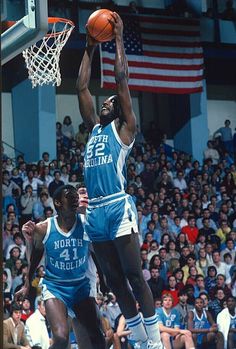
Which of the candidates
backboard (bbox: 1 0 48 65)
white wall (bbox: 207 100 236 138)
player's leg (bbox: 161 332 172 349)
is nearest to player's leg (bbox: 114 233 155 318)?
backboard (bbox: 1 0 48 65)

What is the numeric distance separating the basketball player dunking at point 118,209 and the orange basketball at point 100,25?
6cm

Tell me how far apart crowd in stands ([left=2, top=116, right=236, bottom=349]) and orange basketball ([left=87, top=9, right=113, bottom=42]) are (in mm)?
6073

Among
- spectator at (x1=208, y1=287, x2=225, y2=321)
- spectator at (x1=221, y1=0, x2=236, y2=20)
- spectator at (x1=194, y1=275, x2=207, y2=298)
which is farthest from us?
spectator at (x1=221, y1=0, x2=236, y2=20)

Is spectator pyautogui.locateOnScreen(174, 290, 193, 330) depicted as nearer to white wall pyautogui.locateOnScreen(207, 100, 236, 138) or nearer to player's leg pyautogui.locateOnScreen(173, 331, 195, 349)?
player's leg pyautogui.locateOnScreen(173, 331, 195, 349)

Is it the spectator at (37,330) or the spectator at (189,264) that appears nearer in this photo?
the spectator at (37,330)

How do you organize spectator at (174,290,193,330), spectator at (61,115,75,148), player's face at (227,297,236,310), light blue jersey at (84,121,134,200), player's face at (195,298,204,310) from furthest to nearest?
spectator at (61,115,75,148), player's face at (227,297,236,310), player's face at (195,298,204,310), spectator at (174,290,193,330), light blue jersey at (84,121,134,200)

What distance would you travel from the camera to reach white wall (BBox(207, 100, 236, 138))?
26.8 m

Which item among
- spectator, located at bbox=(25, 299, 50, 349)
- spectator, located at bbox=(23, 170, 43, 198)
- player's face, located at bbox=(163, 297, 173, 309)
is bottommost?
spectator, located at bbox=(25, 299, 50, 349)

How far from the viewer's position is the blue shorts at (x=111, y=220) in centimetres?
755

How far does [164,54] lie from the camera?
74.3 feet

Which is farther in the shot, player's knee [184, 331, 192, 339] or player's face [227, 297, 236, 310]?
player's face [227, 297, 236, 310]

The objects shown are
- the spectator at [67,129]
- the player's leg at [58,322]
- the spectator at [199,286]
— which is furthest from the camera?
the spectator at [67,129]

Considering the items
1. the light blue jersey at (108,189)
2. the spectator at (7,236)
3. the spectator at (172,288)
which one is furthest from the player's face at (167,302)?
the light blue jersey at (108,189)

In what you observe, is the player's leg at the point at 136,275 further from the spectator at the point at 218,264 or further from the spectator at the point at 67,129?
the spectator at the point at 67,129
